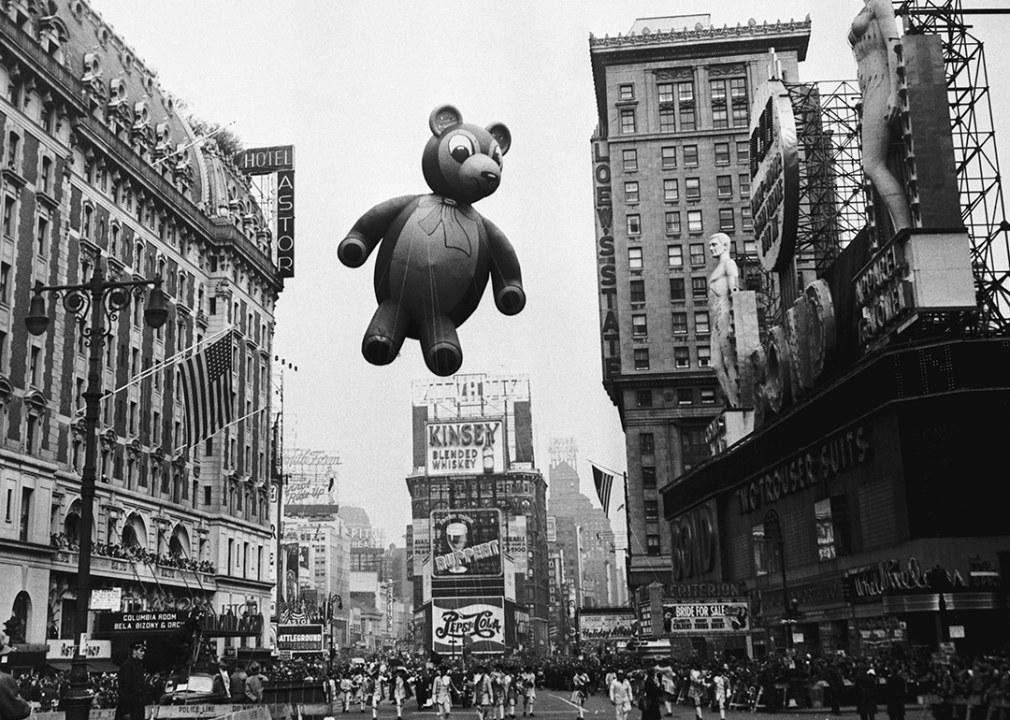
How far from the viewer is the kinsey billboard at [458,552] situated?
110963 millimetres

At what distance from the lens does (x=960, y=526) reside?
35188mm

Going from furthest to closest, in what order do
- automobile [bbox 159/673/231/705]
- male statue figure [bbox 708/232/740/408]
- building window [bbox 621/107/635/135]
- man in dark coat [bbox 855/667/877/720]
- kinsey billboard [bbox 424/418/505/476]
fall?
kinsey billboard [bbox 424/418/505/476], building window [bbox 621/107/635/135], male statue figure [bbox 708/232/740/408], automobile [bbox 159/673/231/705], man in dark coat [bbox 855/667/877/720]

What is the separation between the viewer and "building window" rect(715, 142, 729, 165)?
94.5m

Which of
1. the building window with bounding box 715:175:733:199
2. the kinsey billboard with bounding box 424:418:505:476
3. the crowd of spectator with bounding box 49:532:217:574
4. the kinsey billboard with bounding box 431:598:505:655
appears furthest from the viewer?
the kinsey billboard with bounding box 424:418:505:476

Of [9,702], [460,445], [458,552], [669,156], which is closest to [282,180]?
[669,156]

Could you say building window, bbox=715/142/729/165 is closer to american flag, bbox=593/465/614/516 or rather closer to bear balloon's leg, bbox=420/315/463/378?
american flag, bbox=593/465/614/516

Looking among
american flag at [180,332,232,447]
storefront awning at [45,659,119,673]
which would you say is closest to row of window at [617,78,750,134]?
storefront awning at [45,659,119,673]

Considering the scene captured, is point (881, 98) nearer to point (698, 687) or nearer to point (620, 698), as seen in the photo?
point (698, 687)

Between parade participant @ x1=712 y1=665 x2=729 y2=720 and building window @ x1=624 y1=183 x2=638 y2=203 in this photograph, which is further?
building window @ x1=624 y1=183 x2=638 y2=203

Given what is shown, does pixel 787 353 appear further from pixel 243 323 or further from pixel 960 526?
pixel 243 323

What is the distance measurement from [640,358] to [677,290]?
259 inches

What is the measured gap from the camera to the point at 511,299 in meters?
17.9

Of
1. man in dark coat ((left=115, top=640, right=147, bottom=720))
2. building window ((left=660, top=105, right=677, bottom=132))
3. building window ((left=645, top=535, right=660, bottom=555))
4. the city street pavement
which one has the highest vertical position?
building window ((left=660, top=105, right=677, bottom=132))

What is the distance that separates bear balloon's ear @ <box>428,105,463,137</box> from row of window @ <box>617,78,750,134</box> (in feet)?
264
